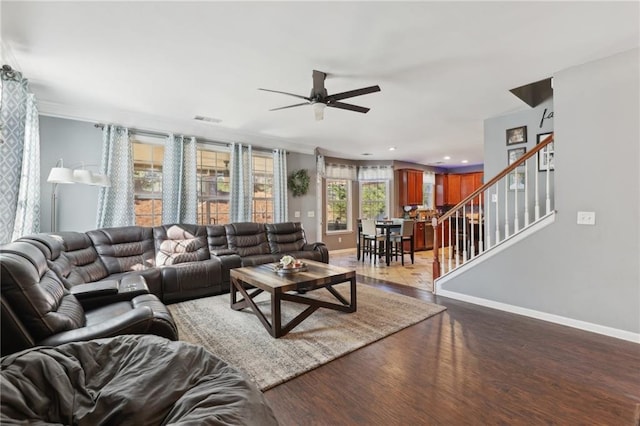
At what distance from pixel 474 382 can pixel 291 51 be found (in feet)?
9.82

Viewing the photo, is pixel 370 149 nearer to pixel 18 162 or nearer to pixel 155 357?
pixel 18 162

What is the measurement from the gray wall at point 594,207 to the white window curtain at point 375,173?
5229 millimetres

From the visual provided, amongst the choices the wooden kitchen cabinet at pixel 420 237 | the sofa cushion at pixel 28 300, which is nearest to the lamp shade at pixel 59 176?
the sofa cushion at pixel 28 300

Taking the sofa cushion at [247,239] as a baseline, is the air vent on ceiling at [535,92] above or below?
above

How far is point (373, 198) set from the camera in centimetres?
852

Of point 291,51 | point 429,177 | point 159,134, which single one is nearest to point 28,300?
point 291,51

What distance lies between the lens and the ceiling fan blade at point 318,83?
2.99 meters

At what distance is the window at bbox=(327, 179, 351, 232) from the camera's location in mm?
7973

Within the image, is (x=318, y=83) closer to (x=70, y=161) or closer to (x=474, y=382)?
(x=474, y=382)

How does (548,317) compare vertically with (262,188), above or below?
below

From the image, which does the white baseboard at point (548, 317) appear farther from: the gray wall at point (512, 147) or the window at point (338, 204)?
the window at point (338, 204)

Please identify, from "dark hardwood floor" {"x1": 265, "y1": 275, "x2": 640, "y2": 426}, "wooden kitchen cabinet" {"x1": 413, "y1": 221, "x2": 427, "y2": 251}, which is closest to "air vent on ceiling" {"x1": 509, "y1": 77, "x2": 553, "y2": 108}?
"dark hardwood floor" {"x1": 265, "y1": 275, "x2": 640, "y2": 426}

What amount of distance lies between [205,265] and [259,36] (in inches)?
113

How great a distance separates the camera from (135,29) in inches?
93.1
